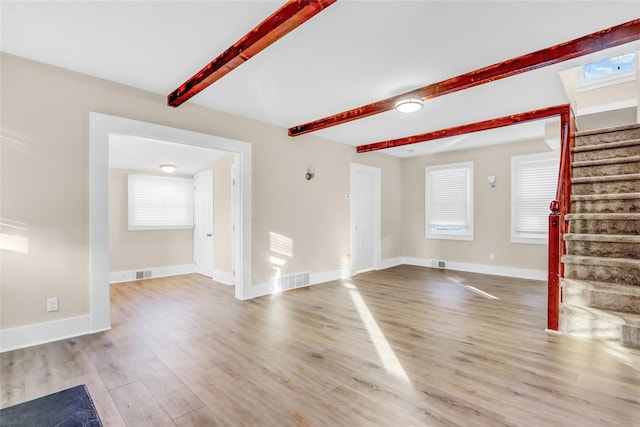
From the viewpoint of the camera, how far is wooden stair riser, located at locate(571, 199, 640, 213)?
3398 mm

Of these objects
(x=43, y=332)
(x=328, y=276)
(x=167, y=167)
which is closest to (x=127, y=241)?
(x=167, y=167)

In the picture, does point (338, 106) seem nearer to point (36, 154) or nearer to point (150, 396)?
point (36, 154)

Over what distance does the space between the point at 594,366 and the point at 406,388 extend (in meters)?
1.59

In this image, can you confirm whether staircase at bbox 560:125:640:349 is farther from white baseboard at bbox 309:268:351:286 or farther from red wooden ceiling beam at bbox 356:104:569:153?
white baseboard at bbox 309:268:351:286

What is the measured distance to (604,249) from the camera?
3.32 meters

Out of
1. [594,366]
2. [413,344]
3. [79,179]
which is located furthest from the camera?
Result: [79,179]

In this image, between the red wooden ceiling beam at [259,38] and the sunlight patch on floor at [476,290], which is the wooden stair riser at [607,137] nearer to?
the sunlight patch on floor at [476,290]

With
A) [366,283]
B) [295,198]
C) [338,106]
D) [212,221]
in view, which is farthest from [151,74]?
[366,283]

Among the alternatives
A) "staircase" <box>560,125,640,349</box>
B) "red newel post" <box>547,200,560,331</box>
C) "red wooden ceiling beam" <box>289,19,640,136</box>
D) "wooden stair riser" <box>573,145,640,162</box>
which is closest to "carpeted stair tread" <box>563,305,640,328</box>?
"staircase" <box>560,125,640,349</box>

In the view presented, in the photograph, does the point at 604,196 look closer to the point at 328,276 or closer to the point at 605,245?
the point at 605,245

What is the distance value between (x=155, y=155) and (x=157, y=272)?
2.36 metres

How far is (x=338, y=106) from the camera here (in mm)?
4156

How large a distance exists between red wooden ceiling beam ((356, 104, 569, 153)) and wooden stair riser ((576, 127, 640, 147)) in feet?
2.43

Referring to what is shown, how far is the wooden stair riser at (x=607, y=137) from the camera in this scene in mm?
4023
